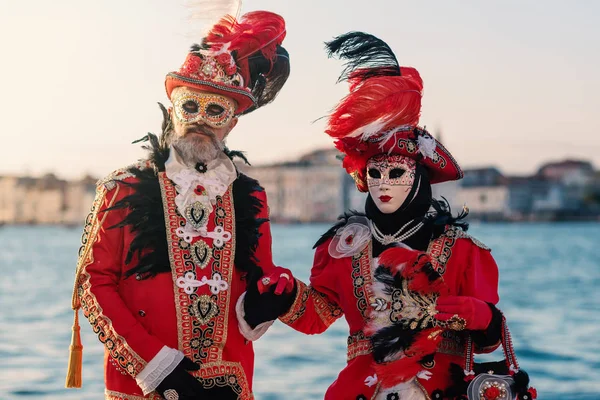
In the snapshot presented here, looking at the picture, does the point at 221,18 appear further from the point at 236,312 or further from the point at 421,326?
the point at 421,326

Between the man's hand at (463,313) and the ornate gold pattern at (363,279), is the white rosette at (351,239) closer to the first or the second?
the ornate gold pattern at (363,279)

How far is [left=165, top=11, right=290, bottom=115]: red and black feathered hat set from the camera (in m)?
3.83

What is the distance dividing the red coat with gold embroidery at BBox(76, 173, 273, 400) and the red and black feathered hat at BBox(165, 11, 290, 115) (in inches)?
17.1

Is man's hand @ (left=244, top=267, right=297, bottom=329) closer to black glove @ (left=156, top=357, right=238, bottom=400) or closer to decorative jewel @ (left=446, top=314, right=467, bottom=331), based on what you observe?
black glove @ (left=156, top=357, right=238, bottom=400)

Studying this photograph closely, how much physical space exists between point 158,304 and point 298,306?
1.83 feet

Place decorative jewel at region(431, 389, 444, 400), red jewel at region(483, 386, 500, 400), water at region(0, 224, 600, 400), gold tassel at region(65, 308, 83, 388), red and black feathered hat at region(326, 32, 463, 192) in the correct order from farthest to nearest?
water at region(0, 224, 600, 400), gold tassel at region(65, 308, 83, 388), red and black feathered hat at region(326, 32, 463, 192), decorative jewel at region(431, 389, 444, 400), red jewel at region(483, 386, 500, 400)

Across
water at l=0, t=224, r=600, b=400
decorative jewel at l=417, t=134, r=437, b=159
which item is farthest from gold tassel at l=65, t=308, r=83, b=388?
water at l=0, t=224, r=600, b=400

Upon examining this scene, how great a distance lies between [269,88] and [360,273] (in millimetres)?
913

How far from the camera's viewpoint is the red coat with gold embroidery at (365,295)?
3.75 meters

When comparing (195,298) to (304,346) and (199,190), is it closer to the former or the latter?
(199,190)

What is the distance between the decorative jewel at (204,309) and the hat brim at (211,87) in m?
0.81

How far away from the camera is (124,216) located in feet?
12.4

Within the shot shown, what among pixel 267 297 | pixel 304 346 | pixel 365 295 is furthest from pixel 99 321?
pixel 304 346

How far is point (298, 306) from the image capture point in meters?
3.83
